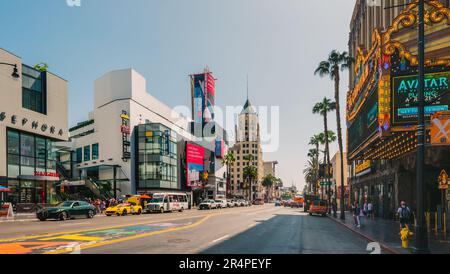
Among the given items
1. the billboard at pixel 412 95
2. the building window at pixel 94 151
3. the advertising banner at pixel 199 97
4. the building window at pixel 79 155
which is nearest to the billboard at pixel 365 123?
the billboard at pixel 412 95

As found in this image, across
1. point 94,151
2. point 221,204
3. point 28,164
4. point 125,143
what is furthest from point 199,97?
point 28,164

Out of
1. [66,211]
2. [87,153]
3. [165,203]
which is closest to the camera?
[66,211]

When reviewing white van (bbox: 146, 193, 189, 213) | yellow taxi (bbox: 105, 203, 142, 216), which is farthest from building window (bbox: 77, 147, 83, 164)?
yellow taxi (bbox: 105, 203, 142, 216)

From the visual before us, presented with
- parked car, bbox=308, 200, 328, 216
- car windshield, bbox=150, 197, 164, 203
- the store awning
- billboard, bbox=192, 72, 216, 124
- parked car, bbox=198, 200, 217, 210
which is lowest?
parked car, bbox=198, 200, 217, 210

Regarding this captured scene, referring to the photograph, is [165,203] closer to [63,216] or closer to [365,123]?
[63,216]

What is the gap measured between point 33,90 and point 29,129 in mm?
5202

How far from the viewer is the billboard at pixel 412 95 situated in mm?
22839

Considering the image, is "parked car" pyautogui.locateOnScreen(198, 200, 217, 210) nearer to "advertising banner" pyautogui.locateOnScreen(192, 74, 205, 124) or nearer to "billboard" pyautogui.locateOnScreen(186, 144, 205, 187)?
"billboard" pyautogui.locateOnScreen(186, 144, 205, 187)

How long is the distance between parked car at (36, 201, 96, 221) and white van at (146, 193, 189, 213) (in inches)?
550

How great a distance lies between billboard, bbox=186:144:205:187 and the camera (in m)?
89.2

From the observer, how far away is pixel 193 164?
3656 inches
